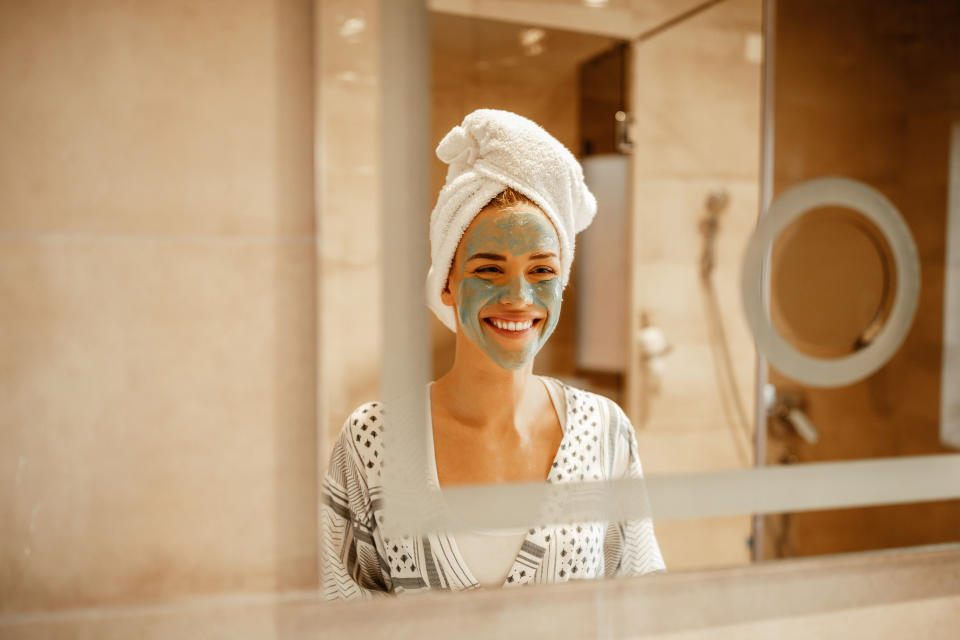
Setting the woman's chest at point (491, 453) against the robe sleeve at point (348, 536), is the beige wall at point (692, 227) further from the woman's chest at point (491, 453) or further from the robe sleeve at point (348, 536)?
the robe sleeve at point (348, 536)

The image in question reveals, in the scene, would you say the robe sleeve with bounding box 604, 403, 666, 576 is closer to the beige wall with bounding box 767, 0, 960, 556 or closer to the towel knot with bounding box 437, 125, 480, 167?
the beige wall with bounding box 767, 0, 960, 556

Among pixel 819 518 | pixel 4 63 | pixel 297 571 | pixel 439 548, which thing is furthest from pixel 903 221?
pixel 4 63

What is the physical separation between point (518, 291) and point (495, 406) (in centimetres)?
12

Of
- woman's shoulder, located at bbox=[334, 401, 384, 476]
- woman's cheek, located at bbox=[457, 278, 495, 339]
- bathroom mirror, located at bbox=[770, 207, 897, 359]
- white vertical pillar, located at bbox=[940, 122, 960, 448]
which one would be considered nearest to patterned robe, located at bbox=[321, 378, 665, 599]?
woman's shoulder, located at bbox=[334, 401, 384, 476]

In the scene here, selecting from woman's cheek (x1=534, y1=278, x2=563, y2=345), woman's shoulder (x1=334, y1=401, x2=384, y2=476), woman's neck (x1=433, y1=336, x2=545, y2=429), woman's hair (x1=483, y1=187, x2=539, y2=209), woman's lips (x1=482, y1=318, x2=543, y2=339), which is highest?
woman's hair (x1=483, y1=187, x2=539, y2=209)

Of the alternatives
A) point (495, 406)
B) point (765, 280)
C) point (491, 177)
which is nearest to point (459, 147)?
point (491, 177)

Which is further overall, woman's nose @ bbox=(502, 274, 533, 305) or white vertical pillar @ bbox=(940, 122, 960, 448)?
white vertical pillar @ bbox=(940, 122, 960, 448)

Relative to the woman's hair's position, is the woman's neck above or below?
Answer: below

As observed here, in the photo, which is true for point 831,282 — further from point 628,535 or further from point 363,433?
point 363,433

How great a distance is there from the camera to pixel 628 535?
0.64 meters

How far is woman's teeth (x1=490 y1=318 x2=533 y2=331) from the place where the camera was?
0.59m

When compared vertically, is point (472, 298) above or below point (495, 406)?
above

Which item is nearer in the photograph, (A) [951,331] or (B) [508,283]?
(B) [508,283]

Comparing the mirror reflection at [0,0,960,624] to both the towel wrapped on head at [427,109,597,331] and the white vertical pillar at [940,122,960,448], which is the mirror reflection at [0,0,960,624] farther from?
the white vertical pillar at [940,122,960,448]
